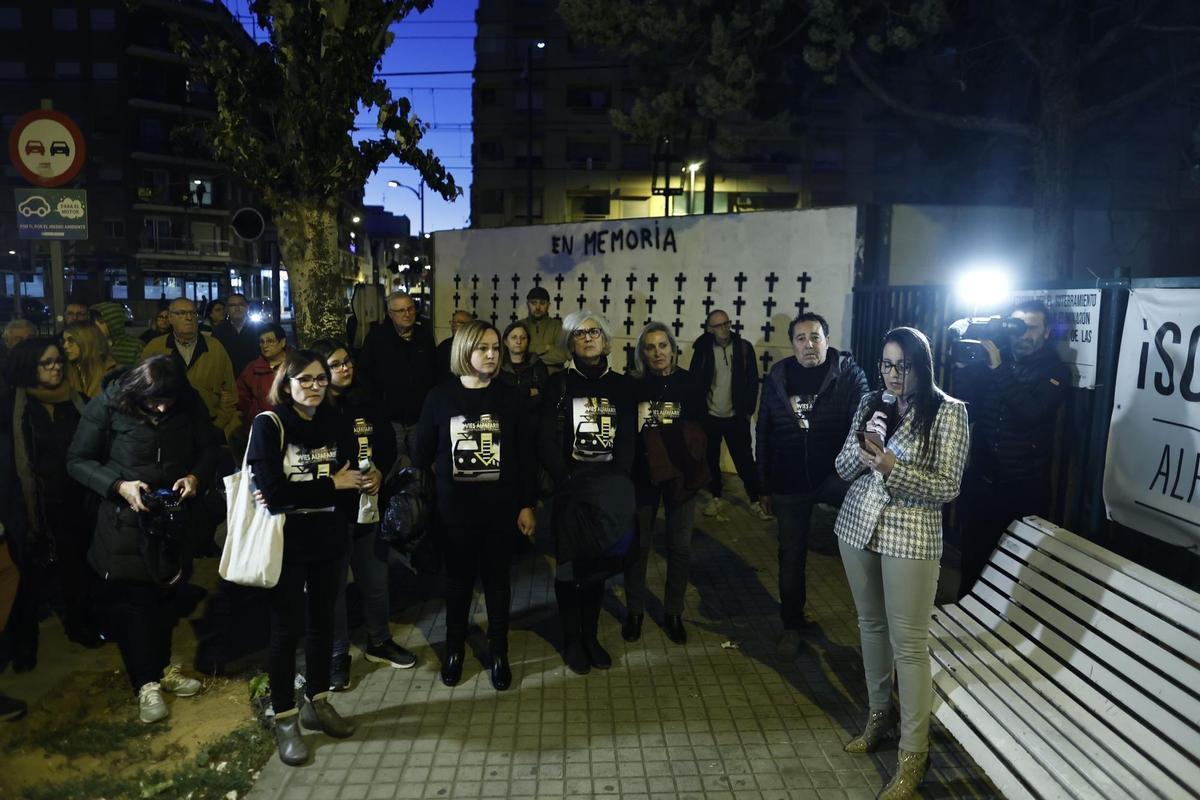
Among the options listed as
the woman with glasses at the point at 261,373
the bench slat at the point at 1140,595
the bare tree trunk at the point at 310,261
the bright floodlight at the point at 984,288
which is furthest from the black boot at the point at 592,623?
the bare tree trunk at the point at 310,261

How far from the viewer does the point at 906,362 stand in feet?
11.8

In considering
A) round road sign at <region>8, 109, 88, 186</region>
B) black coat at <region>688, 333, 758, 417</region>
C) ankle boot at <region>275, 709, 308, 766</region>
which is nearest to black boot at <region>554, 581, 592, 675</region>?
ankle boot at <region>275, 709, 308, 766</region>

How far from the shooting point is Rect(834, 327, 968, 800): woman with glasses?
3553 mm

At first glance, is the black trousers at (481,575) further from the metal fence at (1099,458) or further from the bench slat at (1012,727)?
the metal fence at (1099,458)

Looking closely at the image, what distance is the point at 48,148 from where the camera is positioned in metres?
6.55

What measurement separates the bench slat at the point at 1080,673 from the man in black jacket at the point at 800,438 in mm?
988

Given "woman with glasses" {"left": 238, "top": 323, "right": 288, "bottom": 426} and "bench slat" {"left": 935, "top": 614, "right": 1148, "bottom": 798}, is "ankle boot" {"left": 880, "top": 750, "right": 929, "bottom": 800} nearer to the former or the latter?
"bench slat" {"left": 935, "top": 614, "right": 1148, "bottom": 798}

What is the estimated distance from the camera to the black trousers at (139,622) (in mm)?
4395

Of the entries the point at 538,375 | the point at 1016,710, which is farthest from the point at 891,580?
the point at 538,375

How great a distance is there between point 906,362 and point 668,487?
195cm

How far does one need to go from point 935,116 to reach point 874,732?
550 inches

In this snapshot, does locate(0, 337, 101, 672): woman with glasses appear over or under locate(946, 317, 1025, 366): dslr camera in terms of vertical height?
under

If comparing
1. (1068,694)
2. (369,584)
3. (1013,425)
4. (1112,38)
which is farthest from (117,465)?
(1112,38)

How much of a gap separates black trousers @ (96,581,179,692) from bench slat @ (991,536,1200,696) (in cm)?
426
